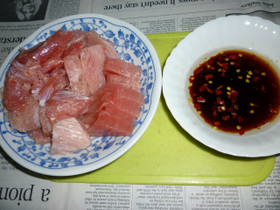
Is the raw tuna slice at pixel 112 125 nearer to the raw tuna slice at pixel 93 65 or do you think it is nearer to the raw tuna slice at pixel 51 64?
the raw tuna slice at pixel 93 65

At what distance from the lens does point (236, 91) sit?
174 cm

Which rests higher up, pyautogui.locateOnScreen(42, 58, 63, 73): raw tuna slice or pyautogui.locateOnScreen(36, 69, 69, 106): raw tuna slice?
pyautogui.locateOnScreen(42, 58, 63, 73): raw tuna slice

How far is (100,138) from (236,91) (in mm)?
1198

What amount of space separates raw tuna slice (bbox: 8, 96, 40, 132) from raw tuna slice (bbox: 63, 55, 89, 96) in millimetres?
312

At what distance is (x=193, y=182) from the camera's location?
1454 millimetres

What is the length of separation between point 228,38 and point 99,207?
1799 mm

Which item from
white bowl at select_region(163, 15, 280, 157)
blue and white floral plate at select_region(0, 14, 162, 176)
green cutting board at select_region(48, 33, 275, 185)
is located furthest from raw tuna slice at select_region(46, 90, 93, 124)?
white bowl at select_region(163, 15, 280, 157)

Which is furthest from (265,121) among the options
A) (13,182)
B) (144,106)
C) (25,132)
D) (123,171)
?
(13,182)

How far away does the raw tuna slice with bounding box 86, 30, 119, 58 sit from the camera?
162 cm

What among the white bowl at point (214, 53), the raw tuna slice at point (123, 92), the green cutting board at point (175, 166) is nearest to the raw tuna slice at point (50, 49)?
the raw tuna slice at point (123, 92)

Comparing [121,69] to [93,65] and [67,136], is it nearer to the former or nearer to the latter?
[93,65]

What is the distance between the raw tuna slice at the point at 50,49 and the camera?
61.4 inches

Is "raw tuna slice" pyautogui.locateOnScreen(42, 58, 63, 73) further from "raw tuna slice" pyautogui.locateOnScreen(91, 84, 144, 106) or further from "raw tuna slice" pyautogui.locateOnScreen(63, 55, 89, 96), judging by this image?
"raw tuna slice" pyautogui.locateOnScreen(91, 84, 144, 106)

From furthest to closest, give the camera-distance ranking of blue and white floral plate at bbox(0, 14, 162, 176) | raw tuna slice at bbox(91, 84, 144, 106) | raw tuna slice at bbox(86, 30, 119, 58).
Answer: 1. raw tuna slice at bbox(86, 30, 119, 58)
2. raw tuna slice at bbox(91, 84, 144, 106)
3. blue and white floral plate at bbox(0, 14, 162, 176)
